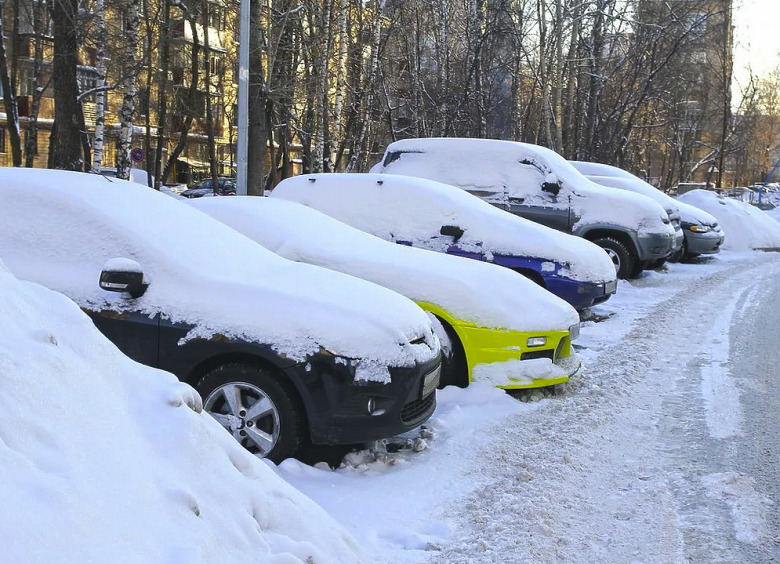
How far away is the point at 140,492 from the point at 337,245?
4.20 meters

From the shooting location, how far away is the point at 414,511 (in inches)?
162

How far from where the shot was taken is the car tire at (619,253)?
1314cm

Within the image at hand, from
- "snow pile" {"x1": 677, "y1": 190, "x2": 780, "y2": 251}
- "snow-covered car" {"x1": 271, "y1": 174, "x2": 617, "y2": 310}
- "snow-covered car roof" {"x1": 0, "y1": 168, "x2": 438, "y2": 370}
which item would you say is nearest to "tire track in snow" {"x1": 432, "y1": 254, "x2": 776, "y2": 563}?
"snow-covered car roof" {"x1": 0, "y1": 168, "x2": 438, "y2": 370}

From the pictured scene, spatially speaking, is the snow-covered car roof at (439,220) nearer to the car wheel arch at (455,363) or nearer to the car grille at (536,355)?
the car grille at (536,355)

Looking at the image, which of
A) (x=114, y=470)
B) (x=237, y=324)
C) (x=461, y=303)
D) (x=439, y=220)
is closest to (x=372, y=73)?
(x=439, y=220)

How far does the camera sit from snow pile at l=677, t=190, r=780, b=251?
22.4 m

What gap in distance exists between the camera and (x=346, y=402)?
4.49 m

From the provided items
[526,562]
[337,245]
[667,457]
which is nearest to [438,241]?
[337,245]

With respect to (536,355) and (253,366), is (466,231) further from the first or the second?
(253,366)

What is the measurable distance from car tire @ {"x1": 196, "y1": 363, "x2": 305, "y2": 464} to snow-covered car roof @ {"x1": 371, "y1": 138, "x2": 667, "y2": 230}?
833 centimetres

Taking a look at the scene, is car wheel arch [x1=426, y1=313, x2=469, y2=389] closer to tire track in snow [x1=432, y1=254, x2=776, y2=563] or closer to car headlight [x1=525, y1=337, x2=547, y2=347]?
car headlight [x1=525, y1=337, x2=547, y2=347]

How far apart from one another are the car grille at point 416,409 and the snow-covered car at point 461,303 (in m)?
1.22

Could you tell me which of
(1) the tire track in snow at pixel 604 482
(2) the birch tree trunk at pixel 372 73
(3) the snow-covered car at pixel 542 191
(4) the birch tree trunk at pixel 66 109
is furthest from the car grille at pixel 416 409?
(2) the birch tree trunk at pixel 372 73

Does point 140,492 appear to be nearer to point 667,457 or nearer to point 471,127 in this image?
point 667,457
